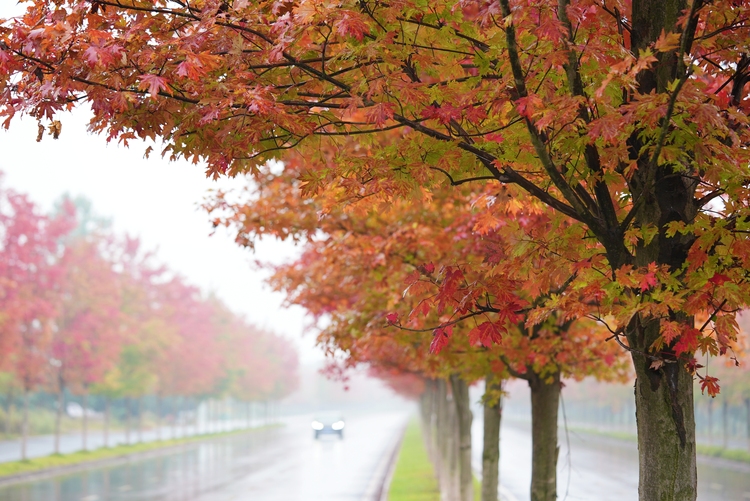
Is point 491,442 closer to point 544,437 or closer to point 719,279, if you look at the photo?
point 544,437

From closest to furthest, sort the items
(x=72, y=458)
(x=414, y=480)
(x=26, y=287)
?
(x=414, y=480), (x=26, y=287), (x=72, y=458)

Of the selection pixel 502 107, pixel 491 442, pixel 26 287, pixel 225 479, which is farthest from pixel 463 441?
pixel 26 287

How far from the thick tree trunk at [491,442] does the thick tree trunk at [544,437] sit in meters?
0.73

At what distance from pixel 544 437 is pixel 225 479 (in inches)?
821

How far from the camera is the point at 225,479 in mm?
27938

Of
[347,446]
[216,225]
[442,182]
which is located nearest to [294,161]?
[216,225]

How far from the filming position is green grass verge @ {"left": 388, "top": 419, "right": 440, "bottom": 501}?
68.6 feet

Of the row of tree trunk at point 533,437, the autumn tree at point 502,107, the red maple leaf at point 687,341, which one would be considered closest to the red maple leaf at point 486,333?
the autumn tree at point 502,107

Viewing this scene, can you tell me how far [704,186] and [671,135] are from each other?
0.74 metres

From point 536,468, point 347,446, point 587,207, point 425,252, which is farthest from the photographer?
point 347,446

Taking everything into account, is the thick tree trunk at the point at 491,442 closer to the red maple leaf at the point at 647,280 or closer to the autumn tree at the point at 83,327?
the red maple leaf at the point at 647,280

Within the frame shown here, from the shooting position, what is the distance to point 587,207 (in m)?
4.67

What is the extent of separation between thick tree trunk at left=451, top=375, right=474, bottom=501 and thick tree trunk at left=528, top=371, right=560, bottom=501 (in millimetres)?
3614

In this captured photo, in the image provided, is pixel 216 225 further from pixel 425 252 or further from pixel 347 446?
→ pixel 347 446
